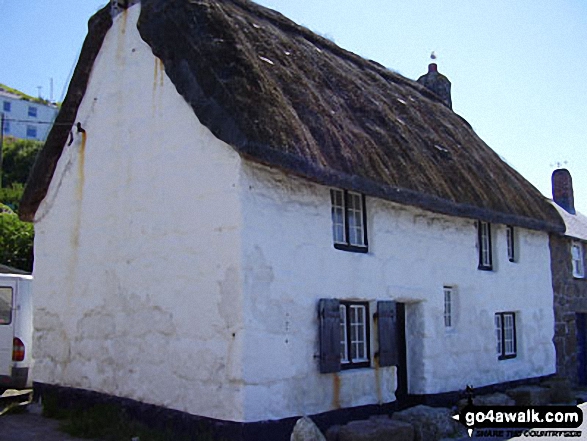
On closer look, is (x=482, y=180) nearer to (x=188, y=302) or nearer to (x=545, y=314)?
(x=545, y=314)

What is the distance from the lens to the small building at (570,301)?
15258mm

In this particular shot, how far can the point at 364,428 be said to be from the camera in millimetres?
8023

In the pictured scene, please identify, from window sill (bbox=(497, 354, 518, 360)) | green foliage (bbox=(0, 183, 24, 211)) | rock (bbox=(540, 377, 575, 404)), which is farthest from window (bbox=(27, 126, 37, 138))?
rock (bbox=(540, 377, 575, 404))

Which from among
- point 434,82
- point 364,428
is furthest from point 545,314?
point 364,428

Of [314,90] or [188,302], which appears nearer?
[188,302]

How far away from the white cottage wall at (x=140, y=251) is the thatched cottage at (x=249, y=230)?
1.2 inches

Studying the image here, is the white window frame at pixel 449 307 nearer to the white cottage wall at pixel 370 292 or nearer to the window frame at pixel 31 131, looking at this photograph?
the white cottage wall at pixel 370 292

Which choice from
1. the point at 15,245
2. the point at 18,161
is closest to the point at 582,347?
the point at 15,245

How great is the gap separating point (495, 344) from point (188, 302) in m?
6.88

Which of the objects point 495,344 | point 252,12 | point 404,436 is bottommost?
point 404,436

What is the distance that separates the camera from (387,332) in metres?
9.67

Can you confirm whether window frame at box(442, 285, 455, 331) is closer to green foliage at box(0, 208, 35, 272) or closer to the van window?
the van window

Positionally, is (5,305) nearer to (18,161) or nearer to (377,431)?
(377,431)

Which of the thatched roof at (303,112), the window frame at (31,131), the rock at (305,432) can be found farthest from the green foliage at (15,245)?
the window frame at (31,131)
